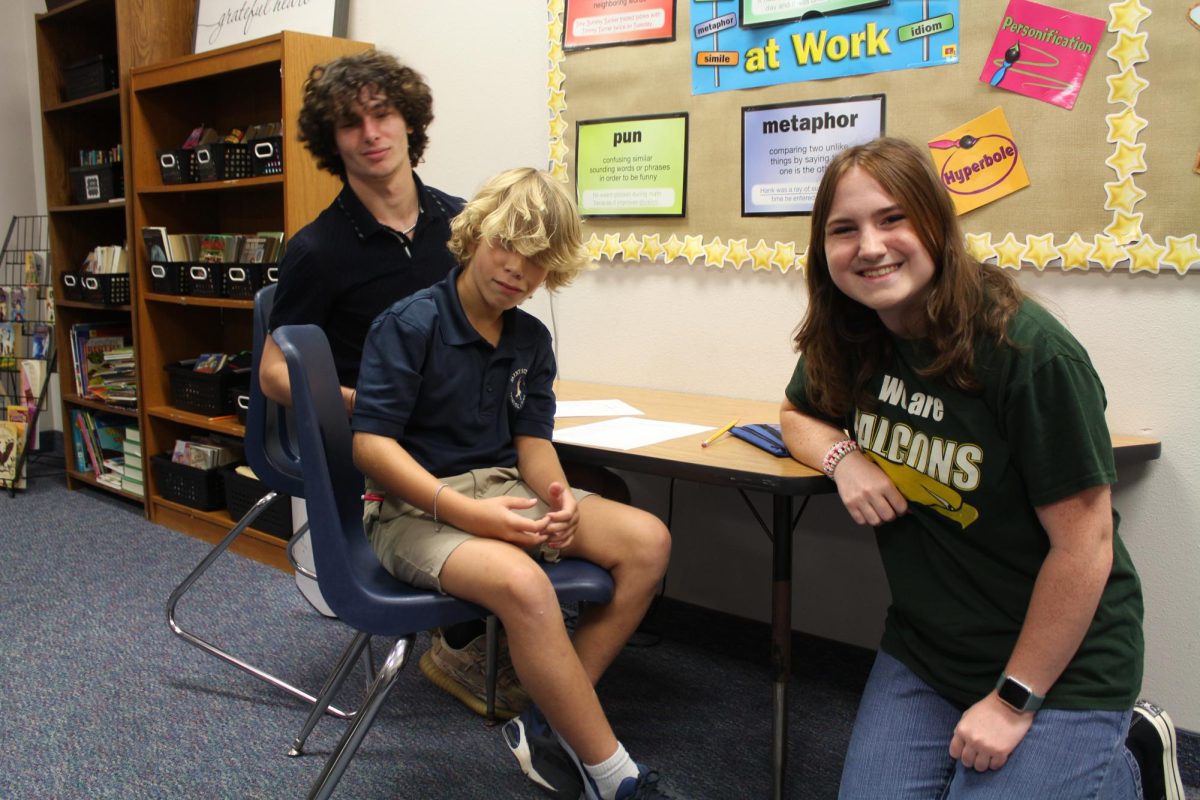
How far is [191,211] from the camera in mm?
3291

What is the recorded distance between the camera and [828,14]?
1.85m

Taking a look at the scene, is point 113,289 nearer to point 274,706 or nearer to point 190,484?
point 190,484

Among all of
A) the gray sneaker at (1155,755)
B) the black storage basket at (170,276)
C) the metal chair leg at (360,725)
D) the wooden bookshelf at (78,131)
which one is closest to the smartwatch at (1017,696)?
the gray sneaker at (1155,755)

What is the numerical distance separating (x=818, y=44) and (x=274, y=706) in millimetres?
1840

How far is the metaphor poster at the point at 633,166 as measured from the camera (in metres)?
2.11

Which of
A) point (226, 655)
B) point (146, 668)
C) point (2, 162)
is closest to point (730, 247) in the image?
point (226, 655)

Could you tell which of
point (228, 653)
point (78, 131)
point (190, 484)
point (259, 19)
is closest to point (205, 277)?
point (190, 484)

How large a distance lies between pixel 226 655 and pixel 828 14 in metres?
1.98

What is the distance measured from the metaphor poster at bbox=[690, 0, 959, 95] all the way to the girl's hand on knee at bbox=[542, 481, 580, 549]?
1128mm

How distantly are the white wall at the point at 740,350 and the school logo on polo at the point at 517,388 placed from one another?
78 centimetres

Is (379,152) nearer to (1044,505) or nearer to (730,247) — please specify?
(730,247)

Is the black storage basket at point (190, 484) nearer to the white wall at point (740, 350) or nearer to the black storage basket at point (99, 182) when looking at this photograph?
the black storage basket at point (99, 182)

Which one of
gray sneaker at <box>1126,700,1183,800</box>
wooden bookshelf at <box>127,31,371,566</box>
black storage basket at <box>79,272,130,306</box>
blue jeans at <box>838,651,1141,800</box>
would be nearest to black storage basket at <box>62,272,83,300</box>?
black storage basket at <box>79,272,130,306</box>

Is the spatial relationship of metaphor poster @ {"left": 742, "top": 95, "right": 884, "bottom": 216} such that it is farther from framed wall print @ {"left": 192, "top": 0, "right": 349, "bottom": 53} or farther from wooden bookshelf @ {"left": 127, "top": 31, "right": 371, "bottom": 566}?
framed wall print @ {"left": 192, "top": 0, "right": 349, "bottom": 53}
